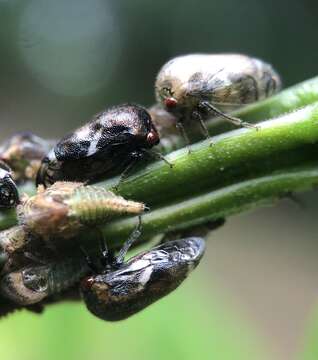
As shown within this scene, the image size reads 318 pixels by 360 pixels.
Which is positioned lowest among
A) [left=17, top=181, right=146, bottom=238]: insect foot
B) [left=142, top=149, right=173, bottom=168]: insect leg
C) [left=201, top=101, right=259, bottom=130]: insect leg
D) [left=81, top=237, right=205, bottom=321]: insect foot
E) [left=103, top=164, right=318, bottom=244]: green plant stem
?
[left=81, top=237, right=205, bottom=321]: insect foot

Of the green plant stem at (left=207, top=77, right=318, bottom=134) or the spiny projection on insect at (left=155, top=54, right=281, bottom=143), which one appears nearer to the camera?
the green plant stem at (left=207, top=77, right=318, bottom=134)

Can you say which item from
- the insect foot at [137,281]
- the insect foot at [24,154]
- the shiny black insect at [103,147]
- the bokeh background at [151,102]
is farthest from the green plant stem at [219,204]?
the bokeh background at [151,102]

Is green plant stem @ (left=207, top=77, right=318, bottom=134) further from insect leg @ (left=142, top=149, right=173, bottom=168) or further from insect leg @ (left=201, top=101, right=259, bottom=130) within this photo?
insect leg @ (left=142, top=149, right=173, bottom=168)

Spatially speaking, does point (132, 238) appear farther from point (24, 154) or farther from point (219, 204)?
point (24, 154)

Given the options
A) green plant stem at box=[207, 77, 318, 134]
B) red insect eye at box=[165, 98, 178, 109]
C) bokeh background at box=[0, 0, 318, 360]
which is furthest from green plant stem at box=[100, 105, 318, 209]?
bokeh background at box=[0, 0, 318, 360]

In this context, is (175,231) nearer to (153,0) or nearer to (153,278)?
(153,278)

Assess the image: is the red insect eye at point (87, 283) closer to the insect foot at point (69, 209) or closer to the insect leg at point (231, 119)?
the insect foot at point (69, 209)

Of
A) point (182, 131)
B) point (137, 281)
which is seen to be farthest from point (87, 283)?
point (182, 131)

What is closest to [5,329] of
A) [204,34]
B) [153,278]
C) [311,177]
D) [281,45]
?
[153,278]
